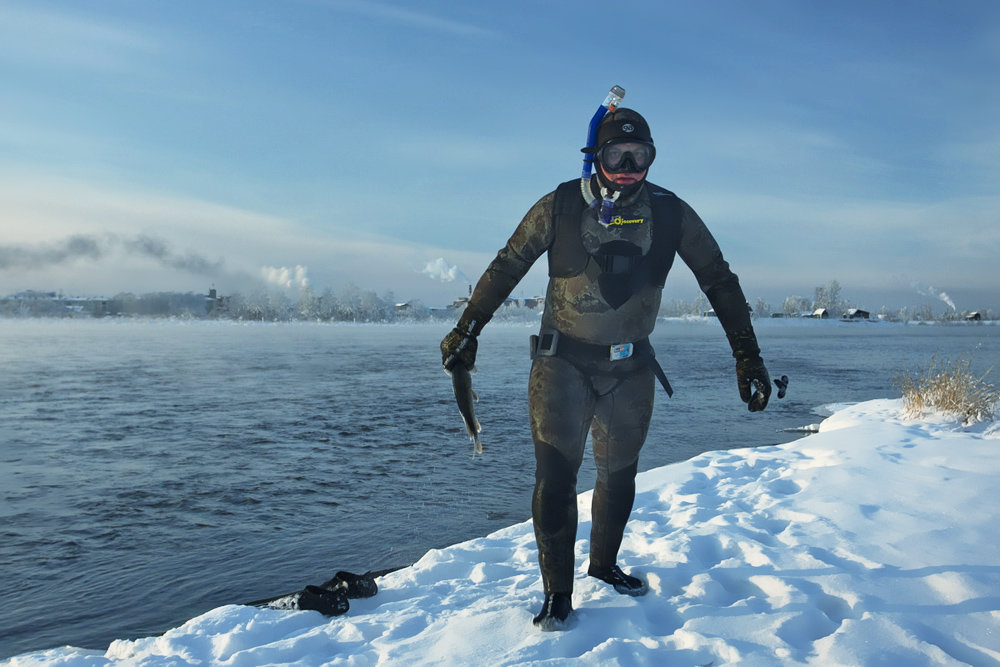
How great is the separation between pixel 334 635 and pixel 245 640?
1.32 ft

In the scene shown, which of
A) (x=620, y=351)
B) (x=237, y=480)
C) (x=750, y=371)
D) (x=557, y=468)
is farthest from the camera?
(x=237, y=480)

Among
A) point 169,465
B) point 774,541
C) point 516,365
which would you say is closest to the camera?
point 774,541

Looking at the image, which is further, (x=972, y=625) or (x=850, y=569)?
(x=850, y=569)

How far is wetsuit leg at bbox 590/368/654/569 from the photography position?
3293 millimetres

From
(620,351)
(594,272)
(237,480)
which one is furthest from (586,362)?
(237,480)

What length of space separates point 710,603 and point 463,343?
1.71 m

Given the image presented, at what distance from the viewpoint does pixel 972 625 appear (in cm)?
293

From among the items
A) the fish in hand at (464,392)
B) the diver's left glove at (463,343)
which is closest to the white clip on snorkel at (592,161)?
the diver's left glove at (463,343)

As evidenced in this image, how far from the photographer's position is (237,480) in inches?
293

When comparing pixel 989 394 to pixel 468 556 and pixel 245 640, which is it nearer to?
pixel 468 556

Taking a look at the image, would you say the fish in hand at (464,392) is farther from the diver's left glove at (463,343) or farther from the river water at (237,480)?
the river water at (237,480)

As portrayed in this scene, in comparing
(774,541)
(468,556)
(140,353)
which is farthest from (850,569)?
(140,353)

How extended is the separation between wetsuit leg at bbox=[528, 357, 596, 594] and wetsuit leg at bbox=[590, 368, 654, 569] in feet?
0.69

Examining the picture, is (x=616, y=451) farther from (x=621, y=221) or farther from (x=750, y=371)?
(x=621, y=221)
